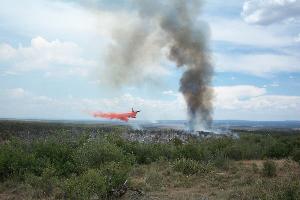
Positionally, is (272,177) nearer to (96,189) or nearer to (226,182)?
(226,182)

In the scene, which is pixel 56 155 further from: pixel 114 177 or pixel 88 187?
pixel 88 187

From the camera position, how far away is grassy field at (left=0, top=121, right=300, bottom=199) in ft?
53.1

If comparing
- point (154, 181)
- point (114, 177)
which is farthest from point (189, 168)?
point (114, 177)

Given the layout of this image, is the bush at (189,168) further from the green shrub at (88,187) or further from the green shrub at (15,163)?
the green shrub at (88,187)

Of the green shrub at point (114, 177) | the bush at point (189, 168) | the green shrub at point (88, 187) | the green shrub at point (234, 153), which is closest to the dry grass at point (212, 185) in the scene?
the bush at point (189, 168)

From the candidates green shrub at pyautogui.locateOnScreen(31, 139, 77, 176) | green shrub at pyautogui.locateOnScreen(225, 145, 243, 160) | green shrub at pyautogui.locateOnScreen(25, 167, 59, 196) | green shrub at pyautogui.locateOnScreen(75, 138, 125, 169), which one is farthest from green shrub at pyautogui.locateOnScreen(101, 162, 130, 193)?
green shrub at pyautogui.locateOnScreen(225, 145, 243, 160)

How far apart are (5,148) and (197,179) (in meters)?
9.84


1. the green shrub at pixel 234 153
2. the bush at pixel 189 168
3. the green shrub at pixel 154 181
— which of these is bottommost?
the green shrub at pixel 154 181

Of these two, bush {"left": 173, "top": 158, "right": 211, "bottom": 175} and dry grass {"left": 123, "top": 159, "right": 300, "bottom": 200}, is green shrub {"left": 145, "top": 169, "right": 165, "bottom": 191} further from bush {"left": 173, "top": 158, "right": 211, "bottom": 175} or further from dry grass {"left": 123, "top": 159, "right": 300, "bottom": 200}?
bush {"left": 173, "top": 158, "right": 211, "bottom": 175}

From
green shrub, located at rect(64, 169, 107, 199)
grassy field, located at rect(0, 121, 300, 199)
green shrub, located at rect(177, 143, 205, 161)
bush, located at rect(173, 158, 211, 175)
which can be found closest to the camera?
green shrub, located at rect(64, 169, 107, 199)

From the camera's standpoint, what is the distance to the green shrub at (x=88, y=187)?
1495 centimetres

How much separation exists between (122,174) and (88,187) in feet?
6.10

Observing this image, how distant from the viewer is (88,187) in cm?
1527

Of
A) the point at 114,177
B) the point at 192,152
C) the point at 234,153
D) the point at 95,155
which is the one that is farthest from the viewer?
the point at 234,153
